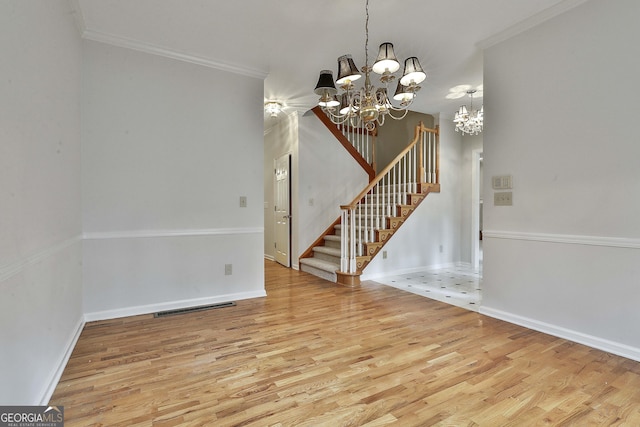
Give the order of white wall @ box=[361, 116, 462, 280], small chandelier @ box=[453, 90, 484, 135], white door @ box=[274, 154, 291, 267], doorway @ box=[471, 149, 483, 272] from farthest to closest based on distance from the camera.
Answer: white door @ box=[274, 154, 291, 267], doorway @ box=[471, 149, 483, 272], white wall @ box=[361, 116, 462, 280], small chandelier @ box=[453, 90, 484, 135]

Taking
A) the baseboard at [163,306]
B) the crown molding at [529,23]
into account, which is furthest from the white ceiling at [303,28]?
the baseboard at [163,306]

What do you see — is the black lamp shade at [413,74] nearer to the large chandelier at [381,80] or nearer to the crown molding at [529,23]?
the large chandelier at [381,80]

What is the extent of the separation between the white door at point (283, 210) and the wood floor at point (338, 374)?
105 inches

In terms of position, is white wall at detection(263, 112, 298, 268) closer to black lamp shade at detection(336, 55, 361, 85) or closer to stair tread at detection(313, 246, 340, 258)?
stair tread at detection(313, 246, 340, 258)

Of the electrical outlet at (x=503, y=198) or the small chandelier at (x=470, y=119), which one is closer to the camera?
the electrical outlet at (x=503, y=198)

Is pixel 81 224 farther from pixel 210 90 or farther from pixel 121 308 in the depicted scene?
pixel 210 90

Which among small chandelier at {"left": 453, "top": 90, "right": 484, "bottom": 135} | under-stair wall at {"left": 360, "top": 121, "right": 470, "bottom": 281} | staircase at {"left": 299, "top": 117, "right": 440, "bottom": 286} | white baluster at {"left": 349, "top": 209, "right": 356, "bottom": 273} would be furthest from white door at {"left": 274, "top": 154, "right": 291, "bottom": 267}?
small chandelier at {"left": 453, "top": 90, "right": 484, "bottom": 135}

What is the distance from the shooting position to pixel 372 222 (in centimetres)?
477

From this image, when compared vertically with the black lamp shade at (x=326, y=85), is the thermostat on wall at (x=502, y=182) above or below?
below

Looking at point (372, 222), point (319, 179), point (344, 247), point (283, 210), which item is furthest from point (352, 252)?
point (283, 210)

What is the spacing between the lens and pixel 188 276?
3.36 m

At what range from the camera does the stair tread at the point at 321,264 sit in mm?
4706

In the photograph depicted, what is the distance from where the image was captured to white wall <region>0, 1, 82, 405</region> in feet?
4.33

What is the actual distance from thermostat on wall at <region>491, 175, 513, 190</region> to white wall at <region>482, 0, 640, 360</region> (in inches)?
2.3
